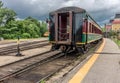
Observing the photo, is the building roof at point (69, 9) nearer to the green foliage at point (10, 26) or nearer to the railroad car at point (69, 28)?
the railroad car at point (69, 28)

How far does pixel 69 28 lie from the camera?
16.4m

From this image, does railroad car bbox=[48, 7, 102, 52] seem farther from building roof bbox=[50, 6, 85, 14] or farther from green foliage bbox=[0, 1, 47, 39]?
green foliage bbox=[0, 1, 47, 39]

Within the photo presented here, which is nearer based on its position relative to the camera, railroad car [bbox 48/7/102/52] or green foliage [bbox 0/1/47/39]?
→ railroad car [bbox 48/7/102/52]

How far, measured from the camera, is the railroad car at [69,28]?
1614 cm

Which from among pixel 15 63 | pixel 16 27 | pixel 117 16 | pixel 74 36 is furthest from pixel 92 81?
pixel 117 16

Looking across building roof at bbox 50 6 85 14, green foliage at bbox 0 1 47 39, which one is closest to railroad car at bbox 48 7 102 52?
building roof at bbox 50 6 85 14

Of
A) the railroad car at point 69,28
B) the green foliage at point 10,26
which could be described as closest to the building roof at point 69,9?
the railroad car at point 69,28

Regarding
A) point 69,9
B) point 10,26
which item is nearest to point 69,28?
point 69,9

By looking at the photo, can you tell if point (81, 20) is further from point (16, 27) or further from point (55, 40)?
point (16, 27)

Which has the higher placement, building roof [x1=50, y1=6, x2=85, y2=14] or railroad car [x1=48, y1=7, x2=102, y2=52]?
building roof [x1=50, y1=6, x2=85, y2=14]

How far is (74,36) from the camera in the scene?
53.3 ft

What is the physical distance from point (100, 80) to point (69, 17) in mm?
8016

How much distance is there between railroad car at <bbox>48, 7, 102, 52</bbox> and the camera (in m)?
16.1

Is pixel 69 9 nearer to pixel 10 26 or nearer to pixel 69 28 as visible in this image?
pixel 69 28
